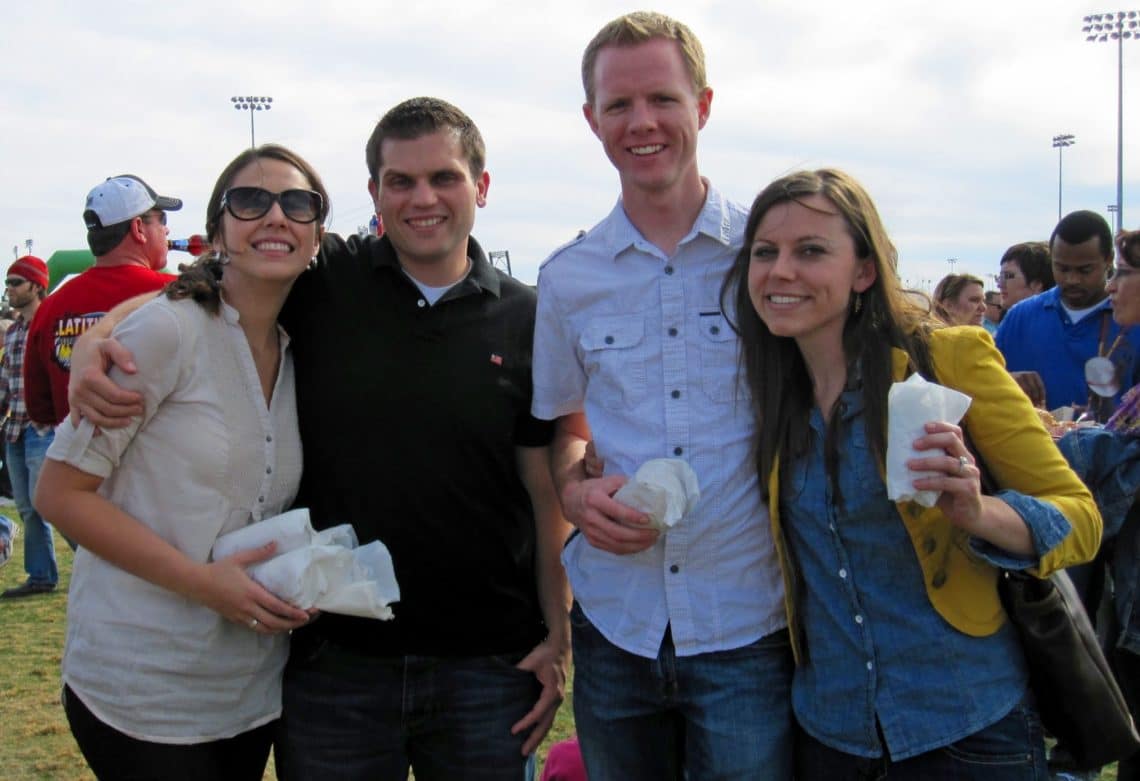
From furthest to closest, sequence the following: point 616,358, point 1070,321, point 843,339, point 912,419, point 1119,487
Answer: point 1070,321 < point 1119,487 < point 616,358 < point 843,339 < point 912,419

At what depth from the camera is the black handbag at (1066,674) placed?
2420 millimetres

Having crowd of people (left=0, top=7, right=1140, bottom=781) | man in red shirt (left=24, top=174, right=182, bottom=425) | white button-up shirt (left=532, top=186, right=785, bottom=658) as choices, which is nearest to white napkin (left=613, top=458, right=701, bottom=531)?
crowd of people (left=0, top=7, right=1140, bottom=781)

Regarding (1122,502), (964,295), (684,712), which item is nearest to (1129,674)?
(1122,502)

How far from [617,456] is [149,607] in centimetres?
137

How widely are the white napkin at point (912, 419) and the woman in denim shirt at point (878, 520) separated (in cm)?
14

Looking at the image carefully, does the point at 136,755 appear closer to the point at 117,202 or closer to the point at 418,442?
the point at 418,442

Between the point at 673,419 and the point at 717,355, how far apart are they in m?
0.22

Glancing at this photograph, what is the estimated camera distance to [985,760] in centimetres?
238

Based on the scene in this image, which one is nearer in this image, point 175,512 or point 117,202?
point 175,512

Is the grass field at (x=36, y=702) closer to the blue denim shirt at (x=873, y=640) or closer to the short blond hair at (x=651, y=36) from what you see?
the blue denim shirt at (x=873, y=640)

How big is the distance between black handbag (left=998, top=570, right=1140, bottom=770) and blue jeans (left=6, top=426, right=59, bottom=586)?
8114mm

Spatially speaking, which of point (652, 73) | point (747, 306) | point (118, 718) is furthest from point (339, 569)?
point (652, 73)

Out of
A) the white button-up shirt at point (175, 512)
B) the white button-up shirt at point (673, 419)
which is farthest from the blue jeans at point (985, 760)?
the white button-up shirt at point (175, 512)

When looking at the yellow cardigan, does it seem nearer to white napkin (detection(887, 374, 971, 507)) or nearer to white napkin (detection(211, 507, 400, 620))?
white napkin (detection(887, 374, 971, 507))
